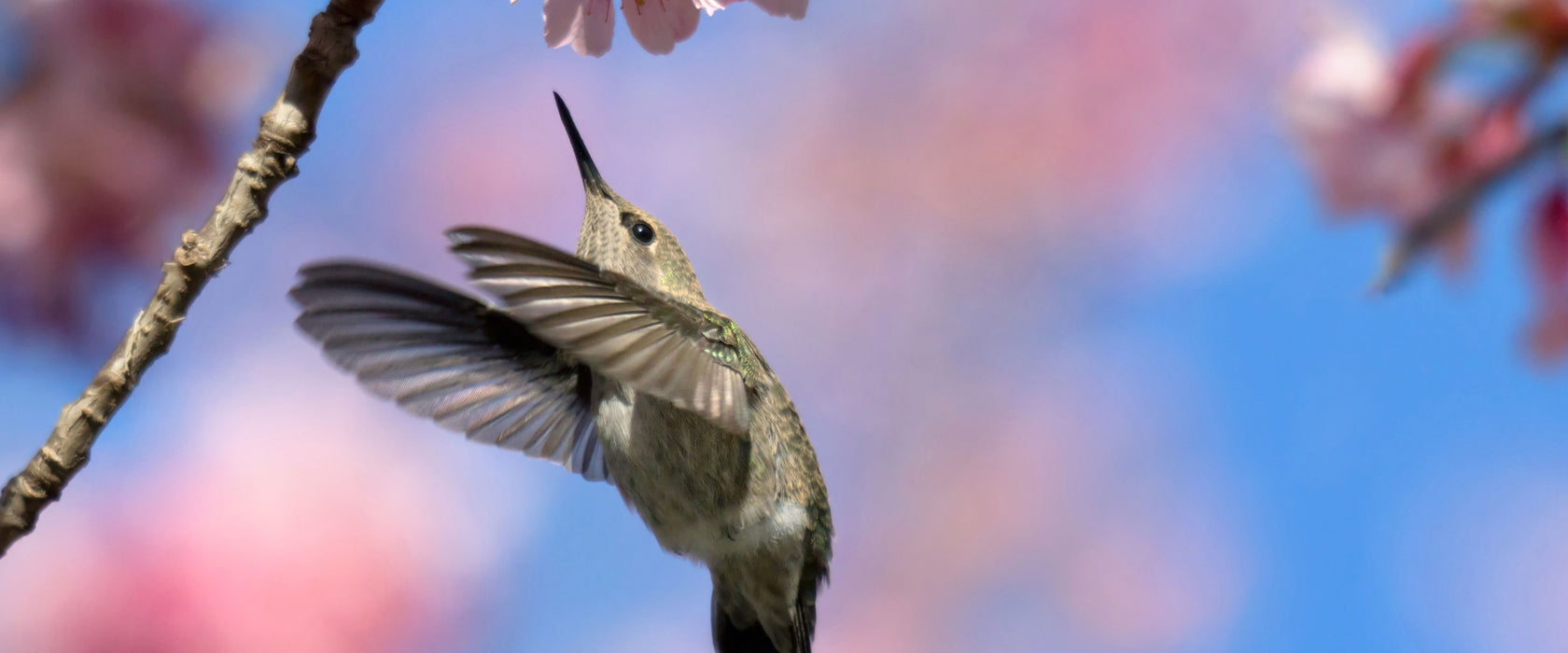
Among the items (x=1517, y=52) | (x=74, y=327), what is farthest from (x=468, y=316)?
(x=1517, y=52)

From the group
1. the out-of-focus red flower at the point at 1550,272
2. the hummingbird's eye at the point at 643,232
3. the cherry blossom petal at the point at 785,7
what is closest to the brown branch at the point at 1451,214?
the out-of-focus red flower at the point at 1550,272

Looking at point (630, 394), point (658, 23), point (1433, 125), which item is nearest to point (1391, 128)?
point (1433, 125)

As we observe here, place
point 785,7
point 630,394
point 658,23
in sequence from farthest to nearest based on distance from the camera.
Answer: point 630,394
point 658,23
point 785,7

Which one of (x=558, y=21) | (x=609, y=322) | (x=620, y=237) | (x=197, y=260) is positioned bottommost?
(x=197, y=260)

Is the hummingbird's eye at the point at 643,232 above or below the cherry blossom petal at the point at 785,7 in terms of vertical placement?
above

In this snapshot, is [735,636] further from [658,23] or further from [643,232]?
[658,23]

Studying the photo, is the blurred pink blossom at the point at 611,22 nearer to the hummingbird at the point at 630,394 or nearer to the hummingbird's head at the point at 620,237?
the hummingbird at the point at 630,394

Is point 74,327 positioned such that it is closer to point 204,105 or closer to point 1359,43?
point 204,105
